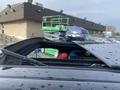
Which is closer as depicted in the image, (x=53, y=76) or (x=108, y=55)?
(x=53, y=76)

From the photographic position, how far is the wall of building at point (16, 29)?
5033cm

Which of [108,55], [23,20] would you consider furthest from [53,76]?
[23,20]

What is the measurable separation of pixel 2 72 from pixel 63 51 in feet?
6.60

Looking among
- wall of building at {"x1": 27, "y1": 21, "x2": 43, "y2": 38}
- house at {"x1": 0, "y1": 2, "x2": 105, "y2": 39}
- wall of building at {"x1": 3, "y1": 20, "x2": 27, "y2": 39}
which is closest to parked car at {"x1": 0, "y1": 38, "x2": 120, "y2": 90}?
house at {"x1": 0, "y1": 2, "x2": 105, "y2": 39}

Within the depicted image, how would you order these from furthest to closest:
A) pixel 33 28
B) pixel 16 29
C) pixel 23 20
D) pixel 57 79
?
pixel 16 29 < pixel 23 20 < pixel 33 28 < pixel 57 79

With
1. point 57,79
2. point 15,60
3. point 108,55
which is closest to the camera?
point 57,79

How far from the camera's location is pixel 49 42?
4246mm

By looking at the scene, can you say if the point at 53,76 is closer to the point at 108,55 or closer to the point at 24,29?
the point at 108,55

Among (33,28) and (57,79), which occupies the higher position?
(57,79)

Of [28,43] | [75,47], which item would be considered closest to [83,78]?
[28,43]

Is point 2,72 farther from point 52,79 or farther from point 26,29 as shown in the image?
point 26,29

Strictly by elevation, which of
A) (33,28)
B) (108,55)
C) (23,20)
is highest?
(23,20)

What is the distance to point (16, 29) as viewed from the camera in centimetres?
5269

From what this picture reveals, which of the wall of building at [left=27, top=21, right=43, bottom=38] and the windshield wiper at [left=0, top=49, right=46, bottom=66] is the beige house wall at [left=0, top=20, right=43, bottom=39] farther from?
the windshield wiper at [left=0, top=49, right=46, bottom=66]
